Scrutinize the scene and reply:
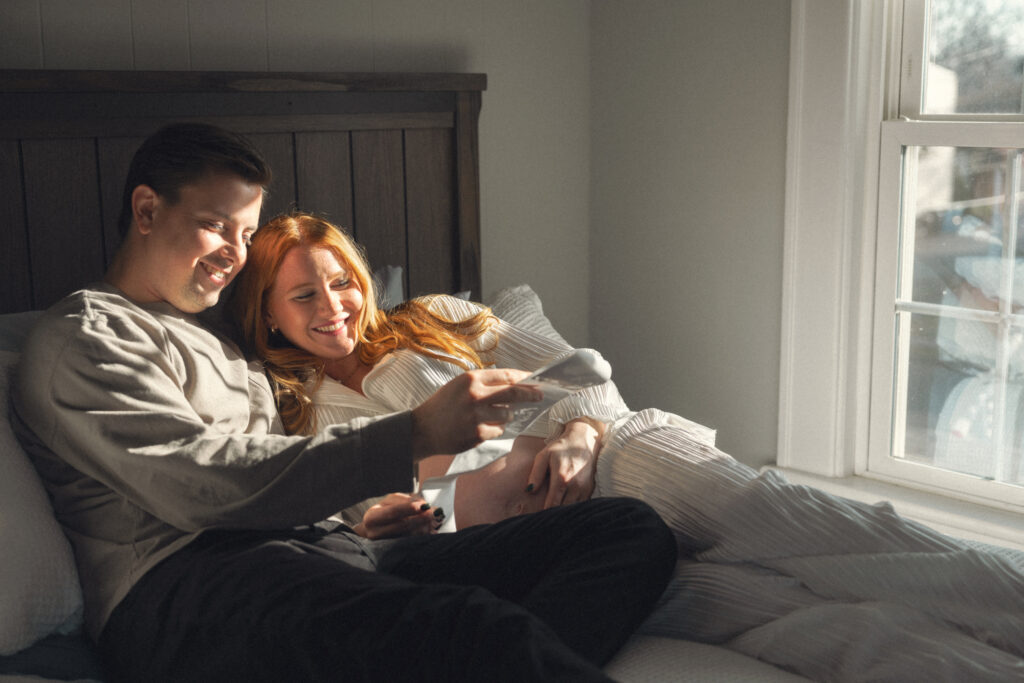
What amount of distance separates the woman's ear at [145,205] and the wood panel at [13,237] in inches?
15.6

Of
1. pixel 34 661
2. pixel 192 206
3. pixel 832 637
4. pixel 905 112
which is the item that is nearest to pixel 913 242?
pixel 905 112

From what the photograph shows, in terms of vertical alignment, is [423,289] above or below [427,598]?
above

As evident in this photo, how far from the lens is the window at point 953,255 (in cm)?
224

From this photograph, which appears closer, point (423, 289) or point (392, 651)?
point (392, 651)

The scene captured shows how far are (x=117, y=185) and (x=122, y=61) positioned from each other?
0.87 feet

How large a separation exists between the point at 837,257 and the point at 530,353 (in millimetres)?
900

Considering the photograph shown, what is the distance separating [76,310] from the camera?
1374 mm

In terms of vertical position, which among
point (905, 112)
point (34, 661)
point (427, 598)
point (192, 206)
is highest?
point (905, 112)

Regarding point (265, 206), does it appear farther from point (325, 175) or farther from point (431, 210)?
point (431, 210)

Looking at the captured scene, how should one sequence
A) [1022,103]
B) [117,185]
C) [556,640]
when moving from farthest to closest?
[1022,103] < [117,185] < [556,640]

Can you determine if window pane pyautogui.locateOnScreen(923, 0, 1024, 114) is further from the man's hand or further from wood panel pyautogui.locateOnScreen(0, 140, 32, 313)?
wood panel pyautogui.locateOnScreen(0, 140, 32, 313)

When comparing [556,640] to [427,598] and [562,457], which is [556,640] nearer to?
[427,598]

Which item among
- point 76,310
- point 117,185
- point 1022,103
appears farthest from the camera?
point 1022,103

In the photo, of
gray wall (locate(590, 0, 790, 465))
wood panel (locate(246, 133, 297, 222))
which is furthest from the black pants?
gray wall (locate(590, 0, 790, 465))
